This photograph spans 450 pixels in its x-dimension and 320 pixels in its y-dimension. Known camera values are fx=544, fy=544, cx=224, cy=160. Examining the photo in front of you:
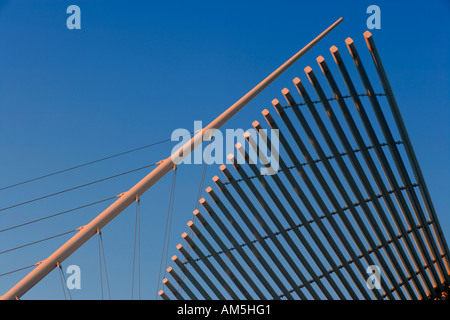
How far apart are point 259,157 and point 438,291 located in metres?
6.87

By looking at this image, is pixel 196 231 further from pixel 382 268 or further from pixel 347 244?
pixel 382 268

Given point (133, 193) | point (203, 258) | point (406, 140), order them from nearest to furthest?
point (133, 193) → point (203, 258) → point (406, 140)

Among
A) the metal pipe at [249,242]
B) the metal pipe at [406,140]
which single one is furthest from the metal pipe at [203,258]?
the metal pipe at [406,140]

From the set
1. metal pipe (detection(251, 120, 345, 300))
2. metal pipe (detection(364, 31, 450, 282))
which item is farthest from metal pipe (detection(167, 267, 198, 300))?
metal pipe (detection(364, 31, 450, 282))

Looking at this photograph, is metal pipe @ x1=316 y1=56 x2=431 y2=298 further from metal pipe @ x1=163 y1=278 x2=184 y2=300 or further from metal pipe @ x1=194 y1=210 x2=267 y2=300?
metal pipe @ x1=163 y1=278 x2=184 y2=300

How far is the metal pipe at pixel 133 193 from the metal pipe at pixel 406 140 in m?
1.24

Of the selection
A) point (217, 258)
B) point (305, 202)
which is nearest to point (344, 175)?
point (305, 202)

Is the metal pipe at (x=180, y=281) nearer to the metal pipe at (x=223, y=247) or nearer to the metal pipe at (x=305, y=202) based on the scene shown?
the metal pipe at (x=223, y=247)

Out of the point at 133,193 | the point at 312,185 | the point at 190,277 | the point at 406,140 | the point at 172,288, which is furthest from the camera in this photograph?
the point at 172,288

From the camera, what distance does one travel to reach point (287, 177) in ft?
38.7

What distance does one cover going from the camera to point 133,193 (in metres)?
9.45

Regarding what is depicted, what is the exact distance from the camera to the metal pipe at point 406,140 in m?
11.2

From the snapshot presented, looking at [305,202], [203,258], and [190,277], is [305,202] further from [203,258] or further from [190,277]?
[190,277]

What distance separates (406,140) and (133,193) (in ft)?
21.0
